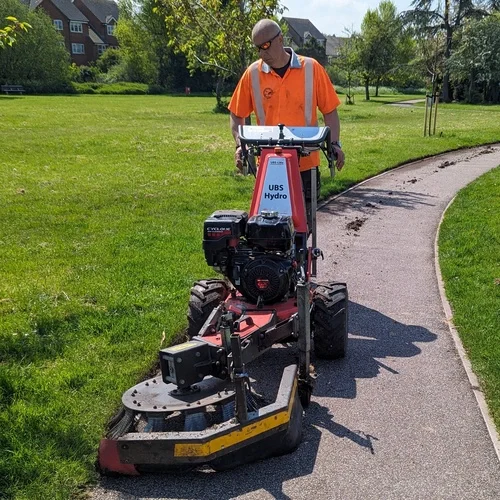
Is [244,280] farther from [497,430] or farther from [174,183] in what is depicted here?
[174,183]

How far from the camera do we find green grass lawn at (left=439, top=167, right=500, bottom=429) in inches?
209

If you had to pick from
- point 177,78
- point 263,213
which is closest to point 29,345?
point 263,213

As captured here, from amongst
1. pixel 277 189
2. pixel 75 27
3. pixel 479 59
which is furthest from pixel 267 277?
pixel 75 27

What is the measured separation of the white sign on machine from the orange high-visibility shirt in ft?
2.90

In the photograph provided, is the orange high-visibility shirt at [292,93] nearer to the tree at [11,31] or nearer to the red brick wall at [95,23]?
the tree at [11,31]

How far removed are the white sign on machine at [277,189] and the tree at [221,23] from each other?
9907 millimetres

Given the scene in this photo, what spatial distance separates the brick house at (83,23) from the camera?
89.8m

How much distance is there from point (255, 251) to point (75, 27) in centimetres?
9636

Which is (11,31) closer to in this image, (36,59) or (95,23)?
(36,59)

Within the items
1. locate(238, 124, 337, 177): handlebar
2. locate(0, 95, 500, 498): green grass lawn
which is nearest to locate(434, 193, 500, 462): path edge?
locate(238, 124, 337, 177): handlebar

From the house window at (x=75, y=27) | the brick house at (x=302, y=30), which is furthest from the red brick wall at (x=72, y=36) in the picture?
the brick house at (x=302, y=30)

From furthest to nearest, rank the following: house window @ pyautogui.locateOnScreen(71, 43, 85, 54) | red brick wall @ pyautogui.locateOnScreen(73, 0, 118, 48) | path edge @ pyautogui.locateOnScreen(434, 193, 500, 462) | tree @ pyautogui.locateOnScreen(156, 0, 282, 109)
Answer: red brick wall @ pyautogui.locateOnScreen(73, 0, 118, 48), house window @ pyautogui.locateOnScreen(71, 43, 85, 54), tree @ pyautogui.locateOnScreen(156, 0, 282, 109), path edge @ pyautogui.locateOnScreen(434, 193, 500, 462)

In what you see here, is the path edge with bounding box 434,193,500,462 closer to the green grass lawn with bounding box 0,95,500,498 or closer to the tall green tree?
the green grass lawn with bounding box 0,95,500,498

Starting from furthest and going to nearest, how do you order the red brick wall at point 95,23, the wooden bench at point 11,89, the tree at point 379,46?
the red brick wall at point 95,23 < the wooden bench at point 11,89 < the tree at point 379,46
